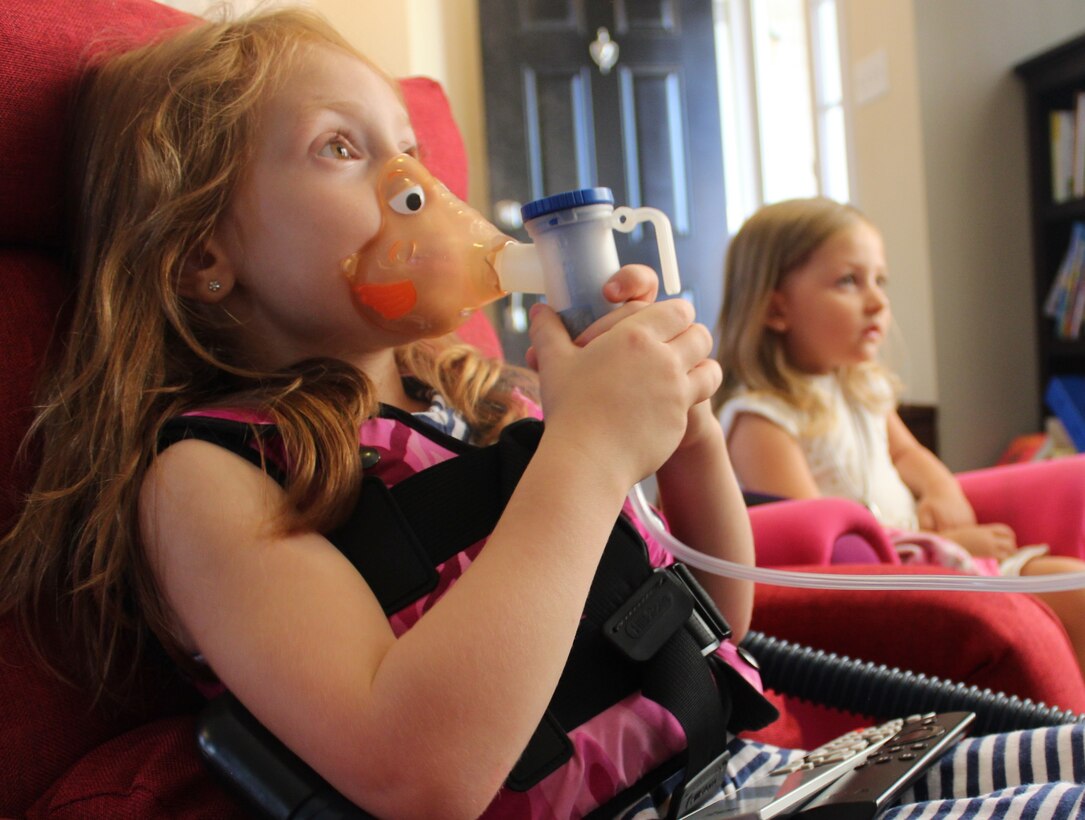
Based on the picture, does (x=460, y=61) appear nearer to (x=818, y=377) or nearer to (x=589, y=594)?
(x=818, y=377)

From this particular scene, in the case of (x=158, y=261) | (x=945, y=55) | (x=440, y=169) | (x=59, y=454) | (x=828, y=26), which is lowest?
(x=59, y=454)

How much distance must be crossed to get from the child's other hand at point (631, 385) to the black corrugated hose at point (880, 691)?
36cm

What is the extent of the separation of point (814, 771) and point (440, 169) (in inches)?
30.4

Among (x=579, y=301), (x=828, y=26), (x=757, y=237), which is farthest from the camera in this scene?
(x=828, y=26)

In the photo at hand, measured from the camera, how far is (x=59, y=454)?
2.27 ft

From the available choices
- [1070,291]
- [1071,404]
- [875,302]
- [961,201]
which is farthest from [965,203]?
[875,302]

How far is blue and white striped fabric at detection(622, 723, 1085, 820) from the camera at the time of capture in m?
0.58

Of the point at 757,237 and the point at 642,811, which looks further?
the point at 757,237

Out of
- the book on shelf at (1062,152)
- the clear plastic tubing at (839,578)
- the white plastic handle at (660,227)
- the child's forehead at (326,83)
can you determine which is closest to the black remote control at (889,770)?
the clear plastic tubing at (839,578)

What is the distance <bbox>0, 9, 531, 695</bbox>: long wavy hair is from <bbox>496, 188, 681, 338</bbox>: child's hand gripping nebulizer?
181mm

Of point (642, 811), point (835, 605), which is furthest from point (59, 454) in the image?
point (835, 605)

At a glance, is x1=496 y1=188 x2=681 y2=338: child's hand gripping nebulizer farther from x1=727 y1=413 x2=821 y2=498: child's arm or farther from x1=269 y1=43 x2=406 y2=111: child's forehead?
x1=727 y1=413 x2=821 y2=498: child's arm

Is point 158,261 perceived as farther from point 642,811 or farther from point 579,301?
point 642,811

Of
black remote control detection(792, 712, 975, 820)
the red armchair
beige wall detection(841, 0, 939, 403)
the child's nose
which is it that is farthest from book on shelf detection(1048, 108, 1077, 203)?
black remote control detection(792, 712, 975, 820)
